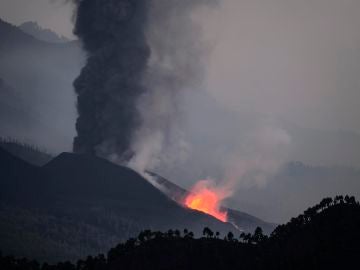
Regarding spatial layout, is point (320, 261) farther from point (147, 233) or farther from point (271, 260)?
point (147, 233)

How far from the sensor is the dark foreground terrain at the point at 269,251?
5502 inches

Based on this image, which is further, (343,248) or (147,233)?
(147,233)

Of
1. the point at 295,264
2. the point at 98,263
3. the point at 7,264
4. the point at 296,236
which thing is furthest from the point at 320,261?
the point at 7,264

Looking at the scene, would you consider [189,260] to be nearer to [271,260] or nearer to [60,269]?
[271,260]

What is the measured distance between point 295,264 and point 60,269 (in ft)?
163

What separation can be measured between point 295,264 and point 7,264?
2283 inches

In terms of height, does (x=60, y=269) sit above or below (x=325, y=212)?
below

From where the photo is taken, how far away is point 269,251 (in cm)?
15038

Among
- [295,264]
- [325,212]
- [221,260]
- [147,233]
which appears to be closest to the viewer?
[295,264]

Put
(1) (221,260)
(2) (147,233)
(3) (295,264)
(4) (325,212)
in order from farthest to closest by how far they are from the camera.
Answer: (2) (147,233) → (4) (325,212) → (1) (221,260) → (3) (295,264)

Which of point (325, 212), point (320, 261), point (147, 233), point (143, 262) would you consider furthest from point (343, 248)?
point (147, 233)

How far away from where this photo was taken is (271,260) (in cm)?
14288

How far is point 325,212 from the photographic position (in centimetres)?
15888

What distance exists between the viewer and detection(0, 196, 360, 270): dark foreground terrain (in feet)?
458
